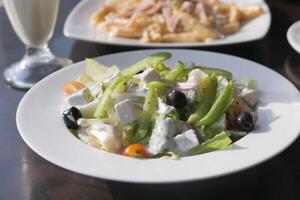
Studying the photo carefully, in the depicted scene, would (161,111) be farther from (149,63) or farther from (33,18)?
(33,18)

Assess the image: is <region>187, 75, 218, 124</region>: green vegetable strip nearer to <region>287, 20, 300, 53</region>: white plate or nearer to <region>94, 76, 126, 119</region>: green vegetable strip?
<region>94, 76, 126, 119</region>: green vegetable strip

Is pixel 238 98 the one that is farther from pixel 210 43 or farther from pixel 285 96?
pixel 210 43

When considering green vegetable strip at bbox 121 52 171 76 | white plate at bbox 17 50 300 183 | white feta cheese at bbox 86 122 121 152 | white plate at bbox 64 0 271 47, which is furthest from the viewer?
white plate at bbox 64 0 271 47

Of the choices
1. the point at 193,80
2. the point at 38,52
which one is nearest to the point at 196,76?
the point at 193,80

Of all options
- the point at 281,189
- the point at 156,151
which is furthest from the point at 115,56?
the point at 281,189

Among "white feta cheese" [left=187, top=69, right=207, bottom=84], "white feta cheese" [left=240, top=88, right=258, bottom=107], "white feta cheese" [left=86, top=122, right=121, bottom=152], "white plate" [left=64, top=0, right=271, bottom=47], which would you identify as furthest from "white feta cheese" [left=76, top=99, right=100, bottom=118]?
"white plate" [left=64, top=0, right=271, bottom=47]

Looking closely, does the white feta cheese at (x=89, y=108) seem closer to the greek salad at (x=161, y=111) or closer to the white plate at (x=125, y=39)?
the greek salad at (x=161, y=111)
